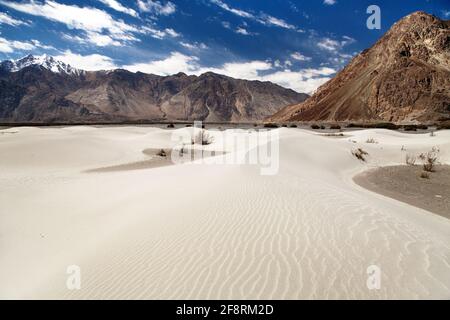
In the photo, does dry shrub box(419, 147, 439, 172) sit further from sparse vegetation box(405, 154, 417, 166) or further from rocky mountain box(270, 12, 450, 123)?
rocky mountain box(270, 12, 450, 123)

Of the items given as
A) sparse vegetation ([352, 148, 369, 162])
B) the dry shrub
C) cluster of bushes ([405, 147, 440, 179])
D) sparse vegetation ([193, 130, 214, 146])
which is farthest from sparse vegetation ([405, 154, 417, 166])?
sparse vegetation ([193, 130, 214, 146])

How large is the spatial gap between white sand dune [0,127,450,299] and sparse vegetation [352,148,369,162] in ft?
28.0

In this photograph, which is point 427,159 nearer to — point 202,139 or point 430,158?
point 430,158

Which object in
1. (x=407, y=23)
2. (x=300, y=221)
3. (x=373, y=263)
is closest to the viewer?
(x=373, y=263)

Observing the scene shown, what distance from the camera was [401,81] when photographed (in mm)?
70062

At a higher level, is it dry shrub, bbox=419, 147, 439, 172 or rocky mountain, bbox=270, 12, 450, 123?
rocky mountain, bbox=270, 12, 450, 123

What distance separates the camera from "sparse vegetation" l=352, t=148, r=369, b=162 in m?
17.1

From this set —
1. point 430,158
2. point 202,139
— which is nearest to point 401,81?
point 202,139

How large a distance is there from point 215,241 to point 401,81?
77012 mm

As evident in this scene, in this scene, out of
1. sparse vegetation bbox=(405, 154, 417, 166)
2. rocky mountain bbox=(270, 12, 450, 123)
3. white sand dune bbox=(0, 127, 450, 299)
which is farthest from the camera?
rocky mountain bbox=(270, 12, 450, 123)
